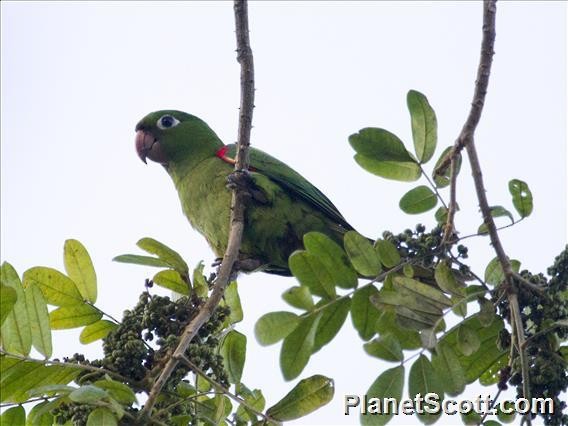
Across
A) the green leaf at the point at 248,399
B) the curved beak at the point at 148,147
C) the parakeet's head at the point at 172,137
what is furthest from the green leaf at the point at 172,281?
the curved beak at the point at 148,147

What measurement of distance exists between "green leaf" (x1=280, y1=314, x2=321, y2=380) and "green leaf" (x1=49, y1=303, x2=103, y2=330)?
1.01 meters

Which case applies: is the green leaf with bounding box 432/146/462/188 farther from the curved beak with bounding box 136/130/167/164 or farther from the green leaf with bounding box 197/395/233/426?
the curved beak with bounding box 136/130/167/164

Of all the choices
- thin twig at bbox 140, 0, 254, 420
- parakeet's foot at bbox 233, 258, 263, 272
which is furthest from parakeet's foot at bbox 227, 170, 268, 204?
parakeet's foot at bbox 233, 258, 263, 272

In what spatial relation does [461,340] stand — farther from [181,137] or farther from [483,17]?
[181,137]

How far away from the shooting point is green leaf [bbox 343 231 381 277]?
9.76ft

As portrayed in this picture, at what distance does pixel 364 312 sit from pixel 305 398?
1.30 feet

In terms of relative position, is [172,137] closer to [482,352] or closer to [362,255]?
[362,255]

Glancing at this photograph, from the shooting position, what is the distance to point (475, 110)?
2990 millimetres

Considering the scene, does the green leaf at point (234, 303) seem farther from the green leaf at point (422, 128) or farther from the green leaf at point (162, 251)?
the green leaf at point (422, 128)

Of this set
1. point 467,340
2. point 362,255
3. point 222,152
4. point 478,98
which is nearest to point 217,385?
point 362,255

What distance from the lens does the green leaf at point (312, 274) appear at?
281 cm

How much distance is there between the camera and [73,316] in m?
3.28

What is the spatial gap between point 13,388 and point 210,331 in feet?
2.69

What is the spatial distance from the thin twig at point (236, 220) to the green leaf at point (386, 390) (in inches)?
27.2
